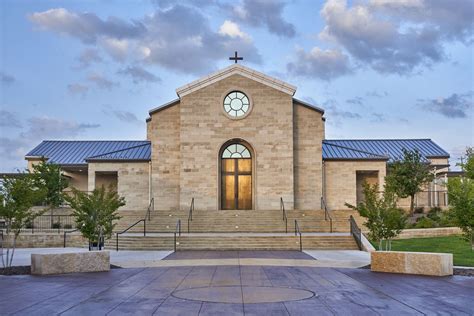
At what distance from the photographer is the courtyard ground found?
11.0 m

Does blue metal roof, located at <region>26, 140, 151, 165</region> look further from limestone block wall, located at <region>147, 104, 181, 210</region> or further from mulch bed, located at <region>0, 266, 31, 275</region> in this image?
mulch bed, located at <region>0, 266, 31, 275</region>

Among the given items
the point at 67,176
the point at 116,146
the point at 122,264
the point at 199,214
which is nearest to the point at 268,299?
the point at 122,264

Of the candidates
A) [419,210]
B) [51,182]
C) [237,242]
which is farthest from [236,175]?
[51,182]

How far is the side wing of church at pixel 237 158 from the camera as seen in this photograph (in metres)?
38.7

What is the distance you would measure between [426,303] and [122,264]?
36.4 ft

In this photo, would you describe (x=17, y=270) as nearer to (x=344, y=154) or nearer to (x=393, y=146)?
(x=344, y=154)

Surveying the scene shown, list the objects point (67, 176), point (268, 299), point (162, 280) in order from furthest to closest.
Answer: point (67, 176), point (162, 280), point (268, 299)

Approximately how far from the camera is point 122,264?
64.7 feet

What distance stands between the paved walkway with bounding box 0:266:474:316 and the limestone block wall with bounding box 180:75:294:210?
20.3m

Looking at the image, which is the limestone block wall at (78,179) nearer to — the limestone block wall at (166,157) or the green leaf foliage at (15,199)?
the limestone block wall at (166,157)

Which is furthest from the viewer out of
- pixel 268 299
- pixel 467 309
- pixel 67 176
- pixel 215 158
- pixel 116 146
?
pixel 116 146

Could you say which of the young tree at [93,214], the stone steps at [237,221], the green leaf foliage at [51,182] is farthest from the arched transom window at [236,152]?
the young tree at [93,214]

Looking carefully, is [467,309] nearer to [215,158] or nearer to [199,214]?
[199,214]

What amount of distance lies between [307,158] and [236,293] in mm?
27661
